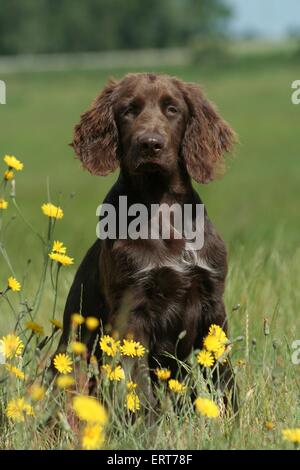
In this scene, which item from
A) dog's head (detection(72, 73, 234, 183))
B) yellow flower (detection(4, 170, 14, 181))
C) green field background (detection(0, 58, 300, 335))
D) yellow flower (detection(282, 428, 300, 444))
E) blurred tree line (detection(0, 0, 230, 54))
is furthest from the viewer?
blurred tree line (detection(0, 0, 230, 54))

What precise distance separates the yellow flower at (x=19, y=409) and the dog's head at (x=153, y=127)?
129 cm

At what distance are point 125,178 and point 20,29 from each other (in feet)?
209

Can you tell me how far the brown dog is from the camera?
409cm

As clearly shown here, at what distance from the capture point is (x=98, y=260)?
4316 mm

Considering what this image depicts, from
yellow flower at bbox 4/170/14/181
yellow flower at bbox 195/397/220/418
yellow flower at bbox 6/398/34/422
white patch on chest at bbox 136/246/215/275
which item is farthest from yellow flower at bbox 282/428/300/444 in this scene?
yellow flower at bbox 4/170/14/181

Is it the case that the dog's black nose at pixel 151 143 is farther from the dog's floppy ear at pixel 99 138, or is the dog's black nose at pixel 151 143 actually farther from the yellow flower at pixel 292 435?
the yellow flower at pixel 292 435

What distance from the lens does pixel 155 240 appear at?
4156 millimetres

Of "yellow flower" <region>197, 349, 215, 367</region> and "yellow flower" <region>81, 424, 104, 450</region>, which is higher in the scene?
"yellow flower" <region>197, 349, 215, 367</region>

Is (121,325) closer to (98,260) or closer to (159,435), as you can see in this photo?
(98,260)

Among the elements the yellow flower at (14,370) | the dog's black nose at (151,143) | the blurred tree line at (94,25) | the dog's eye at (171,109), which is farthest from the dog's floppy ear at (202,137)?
the blurred tree line at (94,25)

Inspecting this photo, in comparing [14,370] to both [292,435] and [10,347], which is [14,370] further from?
[292,435]

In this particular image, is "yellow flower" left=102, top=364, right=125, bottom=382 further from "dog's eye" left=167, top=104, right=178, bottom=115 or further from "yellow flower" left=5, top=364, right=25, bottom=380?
"dog's eye" left=167, top=104, right=178, bottom=115

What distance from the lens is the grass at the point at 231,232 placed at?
11.2 feet

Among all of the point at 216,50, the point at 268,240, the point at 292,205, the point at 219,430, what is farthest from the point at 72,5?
the point at 219,430
